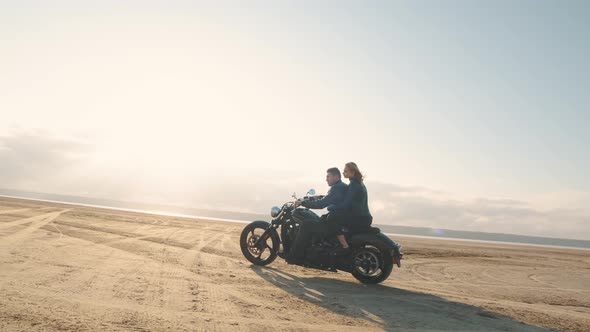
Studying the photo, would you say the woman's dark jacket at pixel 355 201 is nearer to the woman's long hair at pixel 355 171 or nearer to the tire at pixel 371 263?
the woman's long hair at pixel 355 171

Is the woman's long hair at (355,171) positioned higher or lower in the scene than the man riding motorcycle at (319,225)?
higher

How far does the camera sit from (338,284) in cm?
795

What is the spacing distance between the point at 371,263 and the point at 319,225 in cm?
126

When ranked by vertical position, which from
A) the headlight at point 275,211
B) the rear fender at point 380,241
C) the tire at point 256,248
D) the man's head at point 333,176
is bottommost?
the tire at point 256,248

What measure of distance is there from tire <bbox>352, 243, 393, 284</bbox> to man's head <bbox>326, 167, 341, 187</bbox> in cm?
140

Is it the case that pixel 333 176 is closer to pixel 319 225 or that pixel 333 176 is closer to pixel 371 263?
pixel 319 225

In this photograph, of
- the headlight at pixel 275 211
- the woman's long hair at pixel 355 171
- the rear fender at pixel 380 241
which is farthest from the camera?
the headlight at pixel 275 211

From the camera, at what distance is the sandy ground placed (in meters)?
4.65

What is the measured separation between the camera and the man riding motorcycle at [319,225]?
8.41 meters

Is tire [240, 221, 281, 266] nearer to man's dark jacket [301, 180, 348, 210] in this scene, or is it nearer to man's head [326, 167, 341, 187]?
man's dark jacket [301, 180, 348, 210]

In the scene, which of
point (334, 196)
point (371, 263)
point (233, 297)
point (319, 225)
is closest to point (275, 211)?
point (319, 225)

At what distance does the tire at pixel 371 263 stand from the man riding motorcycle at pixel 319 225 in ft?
2.17

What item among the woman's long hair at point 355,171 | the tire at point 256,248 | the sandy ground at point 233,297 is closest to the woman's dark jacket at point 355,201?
the woman's long hair at point 355,171

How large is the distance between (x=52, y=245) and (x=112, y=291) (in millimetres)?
5396
